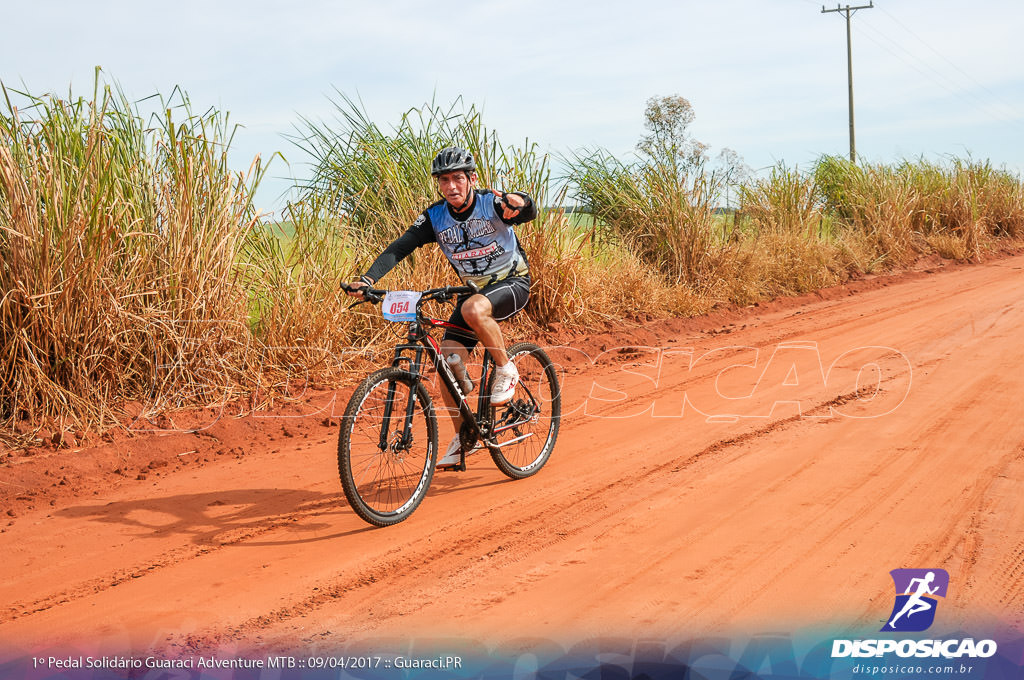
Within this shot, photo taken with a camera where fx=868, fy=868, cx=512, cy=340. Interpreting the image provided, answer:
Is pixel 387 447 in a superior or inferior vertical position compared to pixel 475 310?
inferior

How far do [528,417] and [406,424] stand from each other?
49.8 inches

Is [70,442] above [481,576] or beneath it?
above

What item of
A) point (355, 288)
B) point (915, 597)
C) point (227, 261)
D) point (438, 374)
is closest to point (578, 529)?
point (438, 374)

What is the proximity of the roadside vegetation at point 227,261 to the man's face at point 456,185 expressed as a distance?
289cm

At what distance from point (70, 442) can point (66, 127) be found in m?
2.56

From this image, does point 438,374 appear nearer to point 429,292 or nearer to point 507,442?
point 429,292

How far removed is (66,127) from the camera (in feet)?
22.6

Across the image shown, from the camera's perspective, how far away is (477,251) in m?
5.42

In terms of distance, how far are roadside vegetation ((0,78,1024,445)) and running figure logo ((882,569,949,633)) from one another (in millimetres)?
5250

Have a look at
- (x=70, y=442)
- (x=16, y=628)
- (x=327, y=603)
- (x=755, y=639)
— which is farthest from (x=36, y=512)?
(x=755, y=639)

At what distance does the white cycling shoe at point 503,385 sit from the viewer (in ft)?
17.7

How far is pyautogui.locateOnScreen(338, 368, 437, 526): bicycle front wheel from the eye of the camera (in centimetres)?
455

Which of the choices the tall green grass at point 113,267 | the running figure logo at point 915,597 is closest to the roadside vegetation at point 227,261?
the tall green grass at point 113,267

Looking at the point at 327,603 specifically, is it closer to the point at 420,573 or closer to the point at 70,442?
the point at 420,573
